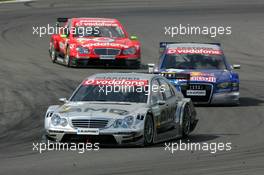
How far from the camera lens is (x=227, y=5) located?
45.8m

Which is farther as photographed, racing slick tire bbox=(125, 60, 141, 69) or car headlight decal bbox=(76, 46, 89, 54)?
racing slick tire bbox=(125, 60, 141, 69)

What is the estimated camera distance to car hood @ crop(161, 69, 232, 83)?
22.7 meters

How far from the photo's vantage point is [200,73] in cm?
2286

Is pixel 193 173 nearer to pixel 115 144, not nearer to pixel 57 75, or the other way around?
pixel 115 144

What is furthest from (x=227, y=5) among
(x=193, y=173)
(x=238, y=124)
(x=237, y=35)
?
(x=193, y=173)

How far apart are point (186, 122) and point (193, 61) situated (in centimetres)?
606

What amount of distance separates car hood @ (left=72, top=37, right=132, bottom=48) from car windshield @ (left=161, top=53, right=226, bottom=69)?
18.4 feet

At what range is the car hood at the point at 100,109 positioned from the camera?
15.8 m

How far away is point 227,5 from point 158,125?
29688mm

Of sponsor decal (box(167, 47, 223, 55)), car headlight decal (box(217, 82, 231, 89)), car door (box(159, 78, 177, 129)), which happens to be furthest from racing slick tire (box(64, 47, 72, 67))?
car door (box(159, 78, 177, 129))

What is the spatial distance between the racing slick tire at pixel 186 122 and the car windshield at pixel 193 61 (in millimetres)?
5705

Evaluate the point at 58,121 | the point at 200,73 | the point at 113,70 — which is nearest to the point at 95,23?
the point at 113,70

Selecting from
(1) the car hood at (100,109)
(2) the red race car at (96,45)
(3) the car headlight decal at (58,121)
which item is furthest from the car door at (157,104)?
(2) the red race car at (96,45)

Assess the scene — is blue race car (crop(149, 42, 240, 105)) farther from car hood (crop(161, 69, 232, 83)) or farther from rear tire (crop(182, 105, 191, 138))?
rear tire (crop(182, 105, 191, 138))
